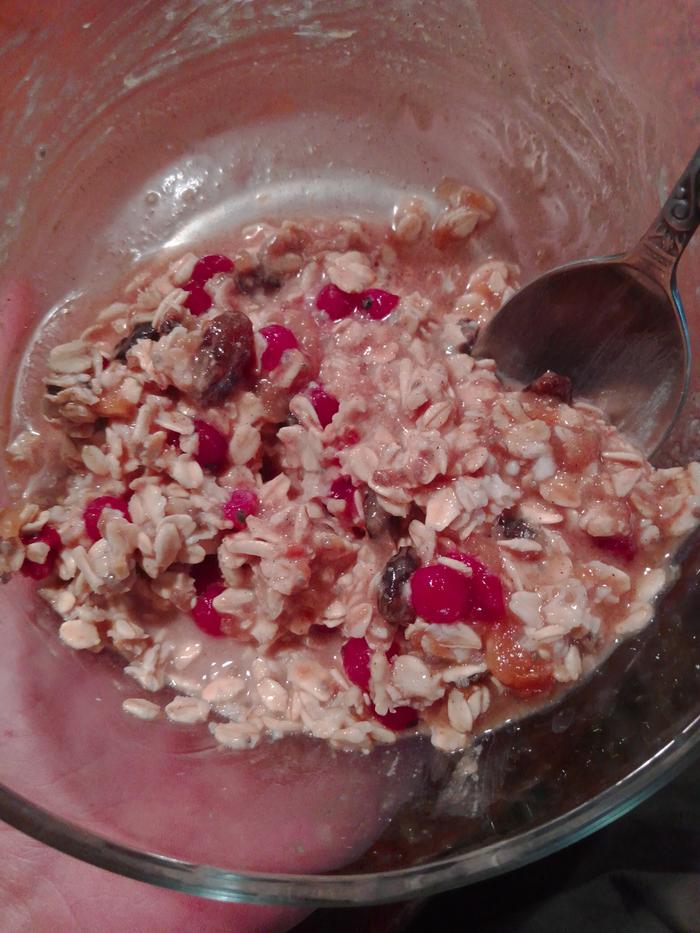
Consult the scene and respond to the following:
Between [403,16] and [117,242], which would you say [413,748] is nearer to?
[117,242]

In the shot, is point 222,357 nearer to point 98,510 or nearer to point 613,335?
point 98,510

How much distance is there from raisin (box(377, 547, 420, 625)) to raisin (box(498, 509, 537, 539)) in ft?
0.41

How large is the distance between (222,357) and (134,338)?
6.2 inches

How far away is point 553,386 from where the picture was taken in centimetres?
104

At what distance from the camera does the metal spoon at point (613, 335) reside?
0.99 meters

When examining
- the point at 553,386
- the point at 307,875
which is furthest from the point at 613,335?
the point at 307,875

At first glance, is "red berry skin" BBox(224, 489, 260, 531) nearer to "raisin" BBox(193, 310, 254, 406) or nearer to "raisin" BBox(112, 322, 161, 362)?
"raisin" BBox(193, 310, 254, 406)

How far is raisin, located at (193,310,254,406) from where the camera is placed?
100cm

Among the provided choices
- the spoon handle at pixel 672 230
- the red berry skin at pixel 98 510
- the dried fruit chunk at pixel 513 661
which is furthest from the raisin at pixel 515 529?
the red berry skin at pixel 98 510

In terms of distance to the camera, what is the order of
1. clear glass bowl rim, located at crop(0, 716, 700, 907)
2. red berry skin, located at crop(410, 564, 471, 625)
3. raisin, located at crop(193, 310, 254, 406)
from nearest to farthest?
clear glass bowl rim, located at crop(0, 716, 700, 907)
red berry skin, located at crop(410, 564, 471, 625)
raisin, located at crop(193, 310, 254, 406)

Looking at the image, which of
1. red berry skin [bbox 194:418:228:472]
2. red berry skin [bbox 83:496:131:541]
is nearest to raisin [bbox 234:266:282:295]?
red berry skin [bbox 194:418:228:472]

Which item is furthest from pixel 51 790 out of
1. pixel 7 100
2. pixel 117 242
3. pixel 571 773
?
pixel 7 100

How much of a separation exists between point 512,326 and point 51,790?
2.81 ft

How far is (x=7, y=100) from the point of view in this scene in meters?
1.31
